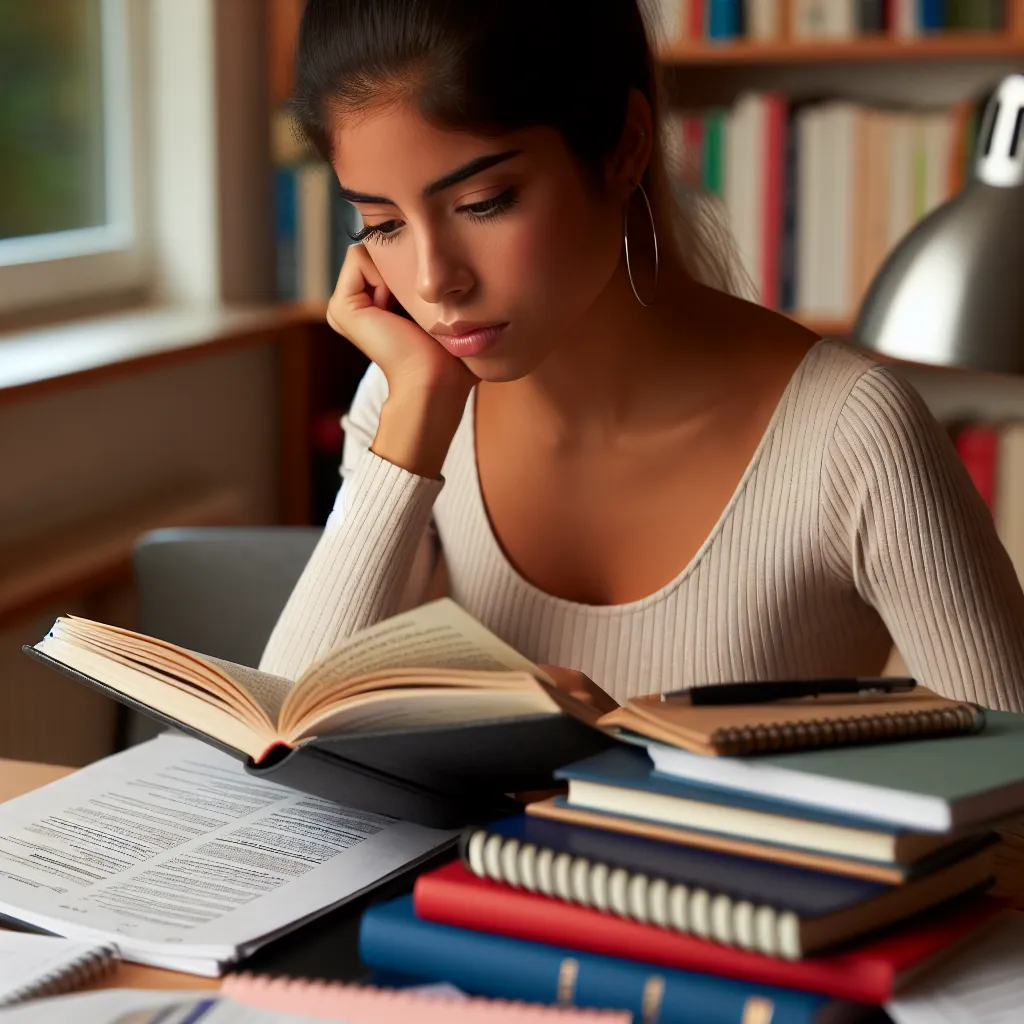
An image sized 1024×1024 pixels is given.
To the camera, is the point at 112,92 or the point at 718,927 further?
the point at 112,92

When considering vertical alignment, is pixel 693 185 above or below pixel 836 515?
above

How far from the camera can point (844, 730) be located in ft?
2.44

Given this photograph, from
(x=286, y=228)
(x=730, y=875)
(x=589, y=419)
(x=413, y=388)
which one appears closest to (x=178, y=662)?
(x=730, y=875)

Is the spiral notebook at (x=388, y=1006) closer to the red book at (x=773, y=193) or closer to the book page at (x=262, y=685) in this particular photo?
the book page at (x=262, y=685)

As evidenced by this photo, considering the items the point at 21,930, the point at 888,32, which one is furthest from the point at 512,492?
the point at 888,32

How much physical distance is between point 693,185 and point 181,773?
0.78m

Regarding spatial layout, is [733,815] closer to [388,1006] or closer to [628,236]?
[388,1006]

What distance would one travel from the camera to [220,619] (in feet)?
5.64

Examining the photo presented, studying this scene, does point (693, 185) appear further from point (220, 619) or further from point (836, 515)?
point (220, 619)

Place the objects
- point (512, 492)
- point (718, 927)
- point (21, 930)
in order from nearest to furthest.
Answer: point (718, 927), point (21, 930), point (512, 492)

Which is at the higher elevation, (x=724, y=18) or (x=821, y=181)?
(x=724, y=18)

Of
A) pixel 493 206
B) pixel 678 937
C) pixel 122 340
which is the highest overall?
pixel 493 206

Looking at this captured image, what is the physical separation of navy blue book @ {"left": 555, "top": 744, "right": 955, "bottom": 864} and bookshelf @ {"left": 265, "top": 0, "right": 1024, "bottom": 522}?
185 cm

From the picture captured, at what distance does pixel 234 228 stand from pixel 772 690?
2.08 m
